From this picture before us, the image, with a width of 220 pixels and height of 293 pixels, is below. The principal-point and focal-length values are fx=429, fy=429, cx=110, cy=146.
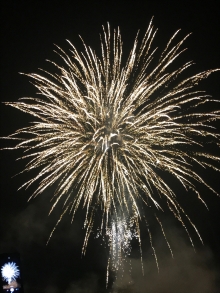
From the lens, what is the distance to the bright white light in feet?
68.5

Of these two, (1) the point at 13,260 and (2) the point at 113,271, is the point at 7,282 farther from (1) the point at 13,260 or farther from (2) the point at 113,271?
(2) the point at 113,271

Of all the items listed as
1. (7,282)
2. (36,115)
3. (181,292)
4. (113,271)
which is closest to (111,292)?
(113,271)

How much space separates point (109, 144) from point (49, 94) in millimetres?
3039

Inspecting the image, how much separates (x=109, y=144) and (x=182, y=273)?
15075 millimetres

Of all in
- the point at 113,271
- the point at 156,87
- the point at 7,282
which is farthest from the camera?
the point at 113,271

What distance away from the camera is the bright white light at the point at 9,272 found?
20.9m

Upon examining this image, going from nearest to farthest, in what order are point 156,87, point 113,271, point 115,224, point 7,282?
point 156,87
point 115,224
point 7,282
point 113,271

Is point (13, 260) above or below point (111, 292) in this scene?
below

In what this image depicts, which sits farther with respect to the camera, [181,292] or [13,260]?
[181,292]

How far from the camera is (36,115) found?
53.8 ft

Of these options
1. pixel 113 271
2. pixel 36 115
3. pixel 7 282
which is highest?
pixel 113 271

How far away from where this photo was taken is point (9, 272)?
68.8ft

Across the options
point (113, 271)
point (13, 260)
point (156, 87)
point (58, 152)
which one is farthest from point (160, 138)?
point (113, 271)

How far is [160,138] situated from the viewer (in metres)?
16.6
